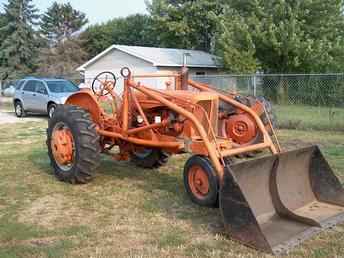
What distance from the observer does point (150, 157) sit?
734cm

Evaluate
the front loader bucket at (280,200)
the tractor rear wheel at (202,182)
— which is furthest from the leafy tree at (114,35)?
the front loader bucket at (280,200)

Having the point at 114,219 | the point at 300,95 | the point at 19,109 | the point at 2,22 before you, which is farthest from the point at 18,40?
the point at 114,219

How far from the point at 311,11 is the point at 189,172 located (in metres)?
17.9

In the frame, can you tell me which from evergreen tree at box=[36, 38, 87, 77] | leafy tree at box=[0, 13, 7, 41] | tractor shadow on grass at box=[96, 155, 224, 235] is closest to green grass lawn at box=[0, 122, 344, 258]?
tractor shadow on grass at box=[96, 155, 224, 235]

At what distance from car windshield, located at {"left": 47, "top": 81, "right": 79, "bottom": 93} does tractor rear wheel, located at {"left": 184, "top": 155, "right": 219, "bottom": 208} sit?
12276 millimetres

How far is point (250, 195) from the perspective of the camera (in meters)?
4.66

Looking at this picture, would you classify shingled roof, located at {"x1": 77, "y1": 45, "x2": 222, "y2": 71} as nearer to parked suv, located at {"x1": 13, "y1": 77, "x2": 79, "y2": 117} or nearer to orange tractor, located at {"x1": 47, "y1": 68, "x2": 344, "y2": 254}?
parked suv, located at {"x1": 13, "y1": 77, "x2": 79, "y2": 117}

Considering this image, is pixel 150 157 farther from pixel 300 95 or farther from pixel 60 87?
pixel 60 87

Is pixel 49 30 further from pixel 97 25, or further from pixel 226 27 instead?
pixel 226 27

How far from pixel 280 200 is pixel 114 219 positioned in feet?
6.00

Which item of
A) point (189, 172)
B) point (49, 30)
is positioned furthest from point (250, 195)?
point (49, 30)

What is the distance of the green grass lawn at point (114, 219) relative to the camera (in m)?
4.12

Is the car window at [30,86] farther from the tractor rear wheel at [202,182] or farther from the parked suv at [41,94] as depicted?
the tractor rear wheel at [202,182]

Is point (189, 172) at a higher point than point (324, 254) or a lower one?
higher
